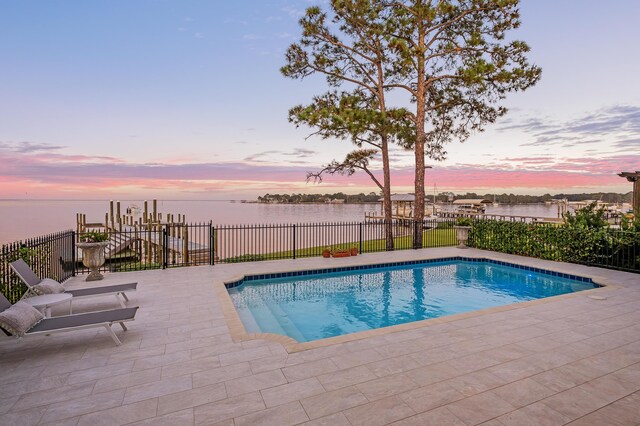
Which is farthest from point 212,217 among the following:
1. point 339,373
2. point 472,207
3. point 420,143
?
point 339,373

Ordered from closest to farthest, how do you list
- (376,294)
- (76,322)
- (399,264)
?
(76,322) → (376,294) → (399,264)

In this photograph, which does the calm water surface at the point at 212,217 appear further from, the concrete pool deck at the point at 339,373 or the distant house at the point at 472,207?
the concrete pool deck at the point at 339,373

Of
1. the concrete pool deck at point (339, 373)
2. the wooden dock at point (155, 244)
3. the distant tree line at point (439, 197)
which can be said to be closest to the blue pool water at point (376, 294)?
the concrete pool deck at point (339, 373)

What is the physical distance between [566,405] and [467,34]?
1593 centimetres

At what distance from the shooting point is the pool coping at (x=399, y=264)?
15.0 feet

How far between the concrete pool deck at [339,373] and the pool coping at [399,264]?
0.04 meters

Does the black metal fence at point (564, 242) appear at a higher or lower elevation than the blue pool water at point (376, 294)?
higher

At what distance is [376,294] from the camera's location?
333 inches

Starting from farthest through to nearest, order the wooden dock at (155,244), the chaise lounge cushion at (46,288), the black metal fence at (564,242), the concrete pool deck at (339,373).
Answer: the wooden dock at (155,244)
the black metal fence at (564,242)
the chaise lounge cushion at (46,288)
the concrete pool deck at (339,373)

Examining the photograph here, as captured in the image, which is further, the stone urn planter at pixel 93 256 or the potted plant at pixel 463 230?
the potted plant at pixel 463 230

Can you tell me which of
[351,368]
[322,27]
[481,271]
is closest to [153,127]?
[322,27]

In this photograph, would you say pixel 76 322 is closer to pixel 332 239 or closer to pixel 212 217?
pixel 332 239

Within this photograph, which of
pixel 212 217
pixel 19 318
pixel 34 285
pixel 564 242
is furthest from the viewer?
pixel 212 217

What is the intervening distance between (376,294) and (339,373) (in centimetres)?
502
